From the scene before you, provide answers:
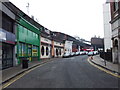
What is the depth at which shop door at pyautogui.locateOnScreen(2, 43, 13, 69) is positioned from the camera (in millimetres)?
14477

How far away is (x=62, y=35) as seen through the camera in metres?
61.8

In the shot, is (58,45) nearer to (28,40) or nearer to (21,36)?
(28,40)

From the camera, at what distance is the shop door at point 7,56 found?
1448 centimetres

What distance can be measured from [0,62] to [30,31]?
10760mm

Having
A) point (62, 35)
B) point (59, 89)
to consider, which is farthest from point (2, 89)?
point (62, 35)

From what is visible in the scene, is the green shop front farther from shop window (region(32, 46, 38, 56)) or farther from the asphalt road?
the asphalt road

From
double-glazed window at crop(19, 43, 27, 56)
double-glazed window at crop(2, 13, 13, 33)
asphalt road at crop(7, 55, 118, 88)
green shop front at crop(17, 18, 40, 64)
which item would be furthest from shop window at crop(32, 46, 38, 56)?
asphalt road at crop(7, 55, 118, 88)

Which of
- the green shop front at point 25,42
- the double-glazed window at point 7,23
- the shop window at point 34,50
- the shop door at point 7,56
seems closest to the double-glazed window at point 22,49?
the green shop front at point 25,42

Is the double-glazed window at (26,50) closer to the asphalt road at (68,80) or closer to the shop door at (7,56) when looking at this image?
the shop door at (7,56)

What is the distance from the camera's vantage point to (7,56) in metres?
15.5

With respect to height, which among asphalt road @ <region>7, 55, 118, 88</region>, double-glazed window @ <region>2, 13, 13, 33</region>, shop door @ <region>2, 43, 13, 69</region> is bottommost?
asphalt road @ <region>7, 55, 118, 88</region>

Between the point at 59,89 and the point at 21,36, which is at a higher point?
the point at 21,36

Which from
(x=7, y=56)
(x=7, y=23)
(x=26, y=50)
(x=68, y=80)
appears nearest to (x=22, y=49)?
(x=26, y=50)

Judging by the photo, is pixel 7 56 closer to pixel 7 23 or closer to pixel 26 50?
pixel 7 23
